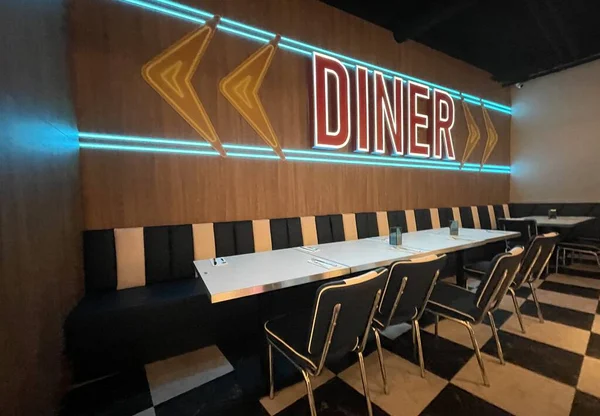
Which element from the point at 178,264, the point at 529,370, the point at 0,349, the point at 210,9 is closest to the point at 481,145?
the point at 529,370

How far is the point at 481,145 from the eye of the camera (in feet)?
16.6

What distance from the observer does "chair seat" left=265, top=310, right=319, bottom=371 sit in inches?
49.6

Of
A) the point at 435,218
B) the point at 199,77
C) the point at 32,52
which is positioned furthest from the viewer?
the point at 435,218

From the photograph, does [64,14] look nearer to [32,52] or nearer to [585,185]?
[32,52]

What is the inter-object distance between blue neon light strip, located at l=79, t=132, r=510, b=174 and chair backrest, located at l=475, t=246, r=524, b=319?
6.98ft

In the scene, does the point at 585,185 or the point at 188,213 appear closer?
the point at 188,213

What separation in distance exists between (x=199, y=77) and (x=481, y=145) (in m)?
5.01

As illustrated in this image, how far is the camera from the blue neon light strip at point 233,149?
2.22 meters

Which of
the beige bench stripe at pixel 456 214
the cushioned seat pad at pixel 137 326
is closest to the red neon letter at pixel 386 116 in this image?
the beige bench stripe at pixel 456 214

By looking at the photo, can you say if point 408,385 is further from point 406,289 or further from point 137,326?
point 137,326

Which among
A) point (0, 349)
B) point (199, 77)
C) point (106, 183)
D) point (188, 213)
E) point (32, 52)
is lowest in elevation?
point (0, 349)

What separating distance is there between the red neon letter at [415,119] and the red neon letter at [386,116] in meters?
0.16

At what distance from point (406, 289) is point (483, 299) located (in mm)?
607

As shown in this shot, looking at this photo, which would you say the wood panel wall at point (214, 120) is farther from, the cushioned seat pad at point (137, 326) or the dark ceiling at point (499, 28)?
the cushioned seat pad at point (137, 326)
